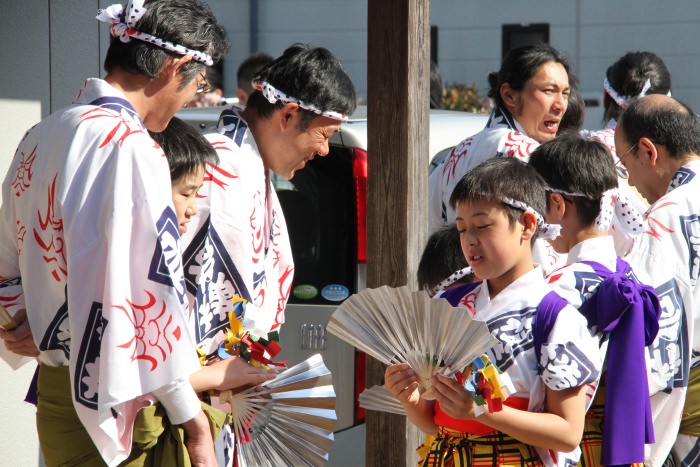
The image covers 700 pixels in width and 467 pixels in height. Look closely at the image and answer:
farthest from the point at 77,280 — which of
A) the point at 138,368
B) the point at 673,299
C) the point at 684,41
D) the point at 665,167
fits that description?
the point at 684,41

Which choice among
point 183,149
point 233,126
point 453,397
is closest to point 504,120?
point 233,126

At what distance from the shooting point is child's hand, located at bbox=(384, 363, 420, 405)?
2.51m

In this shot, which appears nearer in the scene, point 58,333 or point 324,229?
point 58,333

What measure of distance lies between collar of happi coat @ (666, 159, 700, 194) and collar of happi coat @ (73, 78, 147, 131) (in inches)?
74.7

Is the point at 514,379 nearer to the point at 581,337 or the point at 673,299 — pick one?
the point at 581,337

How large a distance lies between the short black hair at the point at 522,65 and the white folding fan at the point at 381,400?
6.14ft

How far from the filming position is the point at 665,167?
3.52 meters

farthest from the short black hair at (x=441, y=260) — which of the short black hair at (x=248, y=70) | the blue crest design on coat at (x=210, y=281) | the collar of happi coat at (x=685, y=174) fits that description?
the short black hair at (x=248, y=70)

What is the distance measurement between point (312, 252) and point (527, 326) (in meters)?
2.05

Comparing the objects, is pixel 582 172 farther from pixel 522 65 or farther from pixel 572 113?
pixel 572 113

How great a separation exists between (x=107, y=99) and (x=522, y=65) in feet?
7.53

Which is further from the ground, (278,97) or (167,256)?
(278,97)

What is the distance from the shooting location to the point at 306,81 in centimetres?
309

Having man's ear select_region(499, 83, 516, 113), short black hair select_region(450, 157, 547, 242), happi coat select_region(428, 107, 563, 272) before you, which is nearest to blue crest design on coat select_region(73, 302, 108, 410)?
short black hair select_region(450, 157, 547, 242)
